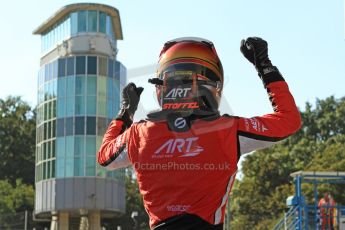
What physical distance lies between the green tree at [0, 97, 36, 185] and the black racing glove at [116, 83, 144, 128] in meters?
73.8

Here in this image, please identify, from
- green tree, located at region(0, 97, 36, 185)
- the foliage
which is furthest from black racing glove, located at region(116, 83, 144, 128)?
green tree, located at region(0, 97, 36, 185)

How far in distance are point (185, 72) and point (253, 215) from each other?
189ft

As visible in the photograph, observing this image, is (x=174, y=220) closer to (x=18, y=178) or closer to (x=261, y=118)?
(x=261, y=118)

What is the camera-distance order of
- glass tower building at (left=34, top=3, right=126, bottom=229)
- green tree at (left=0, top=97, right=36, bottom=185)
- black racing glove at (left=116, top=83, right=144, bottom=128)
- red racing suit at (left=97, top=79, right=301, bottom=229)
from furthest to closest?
green tree at (left=0, top=97, right=36, bottom=185), glass tower building at (left=34, top=3, right=126, bottom=229), black racing glove at (left=116, top=83, right=144, bottom=128), red racing suit at (left=97, top=79, right=301, bottom=229)

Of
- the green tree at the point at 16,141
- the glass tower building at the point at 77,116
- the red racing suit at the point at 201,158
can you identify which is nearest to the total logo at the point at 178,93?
the red racing suit at the point at 201,158

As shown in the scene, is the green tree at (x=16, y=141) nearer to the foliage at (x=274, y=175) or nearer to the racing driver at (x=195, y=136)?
the foliage at (x=274, y=175)

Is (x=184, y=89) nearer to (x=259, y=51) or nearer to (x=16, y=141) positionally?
(x=259, y=51)

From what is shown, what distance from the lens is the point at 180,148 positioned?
152 inches

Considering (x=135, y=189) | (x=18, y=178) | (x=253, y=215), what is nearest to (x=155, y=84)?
(x=253, y=215)

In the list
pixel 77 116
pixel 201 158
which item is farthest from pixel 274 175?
pixel 201 158

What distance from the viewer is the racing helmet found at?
389cm

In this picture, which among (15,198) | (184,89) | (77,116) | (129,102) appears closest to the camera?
(184,89)

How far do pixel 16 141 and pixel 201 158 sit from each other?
77014 mm

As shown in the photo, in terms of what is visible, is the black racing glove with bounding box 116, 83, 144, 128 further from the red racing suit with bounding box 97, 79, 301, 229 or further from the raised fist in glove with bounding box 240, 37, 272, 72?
the raised fist in glove with bounding box 240, 37, 272, 72
